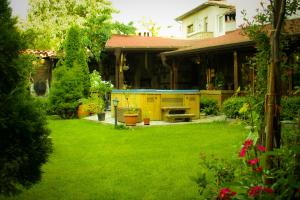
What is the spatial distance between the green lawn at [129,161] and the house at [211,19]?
2018 centimetres

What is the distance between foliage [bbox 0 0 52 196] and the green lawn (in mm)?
1141

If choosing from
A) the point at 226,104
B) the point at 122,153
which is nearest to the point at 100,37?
the point at 226,104

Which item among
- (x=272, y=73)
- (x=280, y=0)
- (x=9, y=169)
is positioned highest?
(x=280, y=0)

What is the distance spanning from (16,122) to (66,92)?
1375 cm

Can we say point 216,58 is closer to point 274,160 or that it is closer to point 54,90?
point 54,90

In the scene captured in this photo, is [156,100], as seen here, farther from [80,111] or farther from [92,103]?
[80,111]

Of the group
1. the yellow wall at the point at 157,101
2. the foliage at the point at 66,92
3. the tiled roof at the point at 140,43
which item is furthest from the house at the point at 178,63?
the foliage at the point at 66,92

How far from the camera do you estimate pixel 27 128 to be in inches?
160

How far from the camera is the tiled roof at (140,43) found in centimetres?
2186

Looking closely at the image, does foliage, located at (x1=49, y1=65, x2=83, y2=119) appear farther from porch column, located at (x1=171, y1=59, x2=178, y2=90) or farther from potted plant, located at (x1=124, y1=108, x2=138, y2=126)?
porch column, located at (x1=171, y1=59, x2=178, y2=90)

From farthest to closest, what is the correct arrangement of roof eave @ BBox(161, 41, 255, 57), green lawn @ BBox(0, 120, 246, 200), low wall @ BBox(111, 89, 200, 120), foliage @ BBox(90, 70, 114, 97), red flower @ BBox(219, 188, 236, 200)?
1. foliage @ BBox(90, 70, 114, 97)
2. roof eave @ BBox(161, 41, 255, 57)
3. low wall @ BBox(111, 89, 200, 120)
4. green lawn @ BBox(0, 120, 246, 200)
5. red flower @ BBox(219, 188, 236, 200)

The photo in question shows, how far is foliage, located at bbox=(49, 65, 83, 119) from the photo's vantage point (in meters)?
17.3

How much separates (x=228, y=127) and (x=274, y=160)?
9.25m

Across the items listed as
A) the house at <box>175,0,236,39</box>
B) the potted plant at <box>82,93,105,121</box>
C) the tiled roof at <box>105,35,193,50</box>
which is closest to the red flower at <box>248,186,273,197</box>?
the potted plant at <box>82,93,105,121</box>
